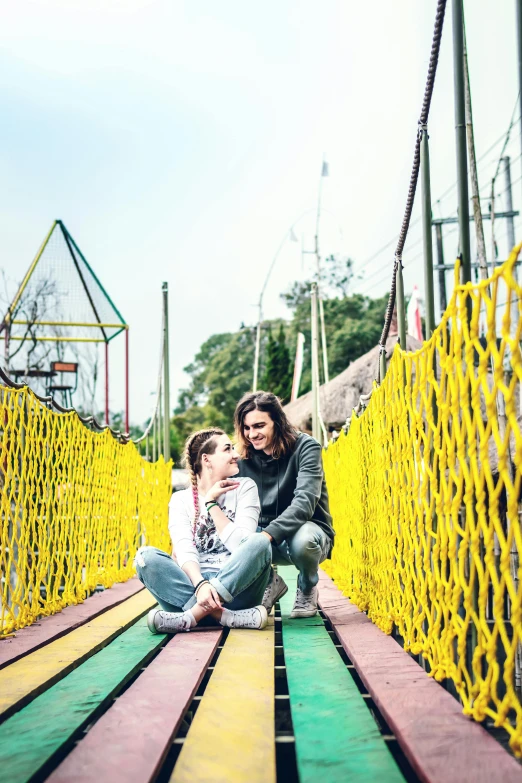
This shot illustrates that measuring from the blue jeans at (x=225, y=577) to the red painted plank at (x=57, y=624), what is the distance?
1.05 ft

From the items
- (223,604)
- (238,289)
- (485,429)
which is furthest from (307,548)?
(238,289)

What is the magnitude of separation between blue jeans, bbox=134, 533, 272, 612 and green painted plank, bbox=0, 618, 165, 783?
29cm

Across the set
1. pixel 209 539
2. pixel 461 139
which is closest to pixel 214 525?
pixel 209 539

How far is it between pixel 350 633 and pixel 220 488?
641mm

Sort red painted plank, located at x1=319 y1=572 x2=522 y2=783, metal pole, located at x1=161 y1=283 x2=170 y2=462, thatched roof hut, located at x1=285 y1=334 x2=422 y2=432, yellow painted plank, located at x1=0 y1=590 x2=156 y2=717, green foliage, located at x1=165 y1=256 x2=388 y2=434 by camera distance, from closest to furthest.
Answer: red painted plank, located at x1=319 y1=572 x2=522 y2=783 < yellow painted plank, located at x1=0 y1=590 x2=156 y2=717 < metal pole, located at x1=161 y1=283 x2=170 y2=462 < thatched roof hut, located at x1=285 y1=334 x2=422 y2=432 < green foliage, located at x1=165 y1=256 x2=388 y2=434

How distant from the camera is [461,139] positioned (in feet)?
5.50

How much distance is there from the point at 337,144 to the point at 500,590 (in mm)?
14420

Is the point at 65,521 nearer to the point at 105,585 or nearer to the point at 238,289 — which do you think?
the point at 105,585

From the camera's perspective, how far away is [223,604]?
8.01 ft

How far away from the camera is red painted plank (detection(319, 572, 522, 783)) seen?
3.44ft

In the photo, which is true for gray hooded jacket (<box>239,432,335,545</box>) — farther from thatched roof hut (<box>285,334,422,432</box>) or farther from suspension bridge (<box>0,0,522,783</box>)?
thatched roof hut (<box>285,334,422,432</box>)

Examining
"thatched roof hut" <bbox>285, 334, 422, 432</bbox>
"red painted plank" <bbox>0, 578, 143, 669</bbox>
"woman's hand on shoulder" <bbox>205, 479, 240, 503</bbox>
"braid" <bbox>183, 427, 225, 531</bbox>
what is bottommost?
"red painted plank" <bbox>0, 578, 143, 669</bbox>

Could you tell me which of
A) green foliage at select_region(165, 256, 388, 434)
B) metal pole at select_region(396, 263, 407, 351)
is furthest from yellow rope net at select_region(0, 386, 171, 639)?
green foliage at select_region(165, 256, 388, 434)

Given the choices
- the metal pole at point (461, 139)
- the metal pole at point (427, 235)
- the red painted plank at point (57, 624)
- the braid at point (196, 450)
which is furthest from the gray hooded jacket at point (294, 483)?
the metal pole at point (461, 139)
